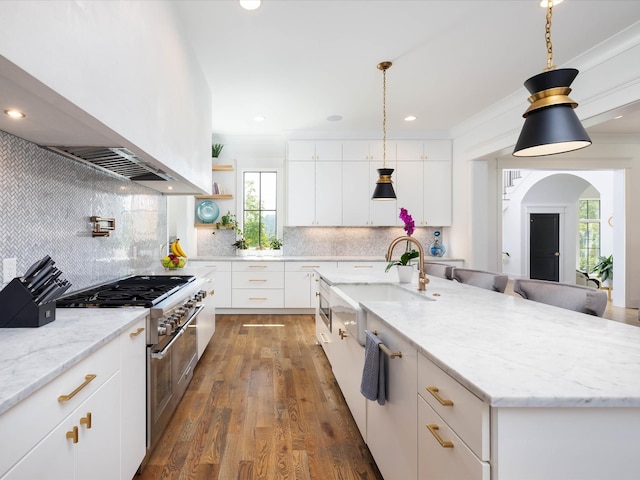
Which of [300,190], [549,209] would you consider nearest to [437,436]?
[300,190]

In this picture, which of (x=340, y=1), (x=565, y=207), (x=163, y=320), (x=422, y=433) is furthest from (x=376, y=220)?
(x=565, y=207)

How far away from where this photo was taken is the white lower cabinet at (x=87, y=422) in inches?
33.6

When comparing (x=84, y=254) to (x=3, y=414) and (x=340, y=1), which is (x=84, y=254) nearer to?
(x=3, y=414)

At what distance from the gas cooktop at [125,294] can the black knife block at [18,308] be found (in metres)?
0.38

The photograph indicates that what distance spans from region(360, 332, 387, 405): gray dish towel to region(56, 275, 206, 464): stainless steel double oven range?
1090 mm

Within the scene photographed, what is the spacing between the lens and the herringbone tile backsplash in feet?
5.30

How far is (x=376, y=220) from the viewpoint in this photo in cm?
556

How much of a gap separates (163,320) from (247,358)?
1.70 metres

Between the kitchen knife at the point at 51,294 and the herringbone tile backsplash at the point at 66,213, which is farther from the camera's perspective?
the herringbone tile backsplash at the point at 66,213

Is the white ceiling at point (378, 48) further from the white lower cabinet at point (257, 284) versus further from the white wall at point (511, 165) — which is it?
the white lower cabinet at point (257, 284)

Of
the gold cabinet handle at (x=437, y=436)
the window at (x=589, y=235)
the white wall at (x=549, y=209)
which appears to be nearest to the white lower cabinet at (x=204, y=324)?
the gold cabinet handle at (x=437, y=436)

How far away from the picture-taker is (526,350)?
3.49 ft

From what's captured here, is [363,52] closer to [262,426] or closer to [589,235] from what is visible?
[262,426]

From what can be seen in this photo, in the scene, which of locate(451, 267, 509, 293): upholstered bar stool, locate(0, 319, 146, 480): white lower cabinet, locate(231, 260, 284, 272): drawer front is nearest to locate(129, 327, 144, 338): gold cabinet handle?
locate(0, 319, 146, 480): white lower cabinet
